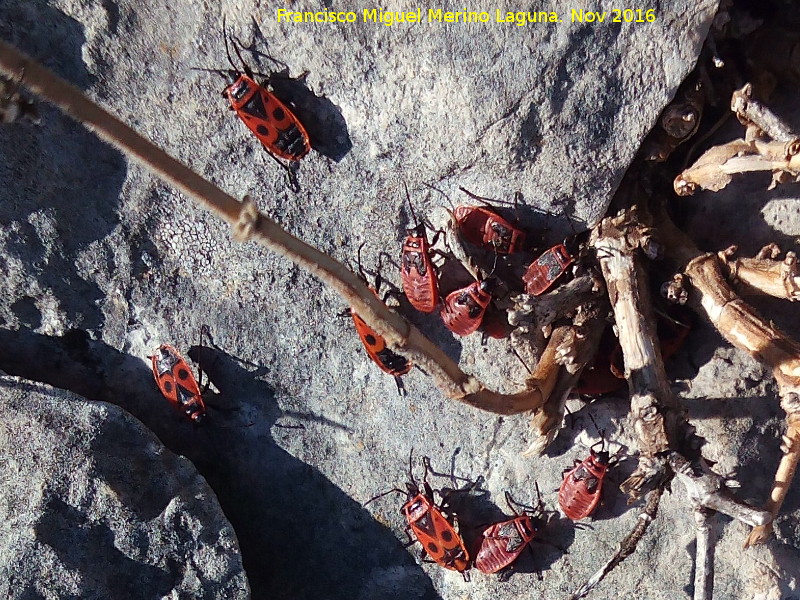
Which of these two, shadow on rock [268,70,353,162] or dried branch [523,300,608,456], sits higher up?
shadow on rock [268,70,353,162]

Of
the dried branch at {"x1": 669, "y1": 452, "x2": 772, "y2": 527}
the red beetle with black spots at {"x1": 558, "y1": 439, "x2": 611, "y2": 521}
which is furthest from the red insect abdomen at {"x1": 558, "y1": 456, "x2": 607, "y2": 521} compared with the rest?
the dried branch at {"x1": 669, "y1": 452, "x2": 772, "y2": 527}

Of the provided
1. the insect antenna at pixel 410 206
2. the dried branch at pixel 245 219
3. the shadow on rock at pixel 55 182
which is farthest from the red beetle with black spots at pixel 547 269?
the shadow on rock at pixel 55 182

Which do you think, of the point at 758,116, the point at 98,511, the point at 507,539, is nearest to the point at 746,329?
the point at 758,116

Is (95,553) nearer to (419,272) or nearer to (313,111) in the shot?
(419,272)

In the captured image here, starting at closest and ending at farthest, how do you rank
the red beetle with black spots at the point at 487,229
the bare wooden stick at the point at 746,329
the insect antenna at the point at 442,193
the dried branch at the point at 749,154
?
the dried branch at the point at 749,154 < the bare wooden stick at the point at 746,329 < the red beetle with black spots at the point at 487,229 < the insect antenna at the point at 442,193

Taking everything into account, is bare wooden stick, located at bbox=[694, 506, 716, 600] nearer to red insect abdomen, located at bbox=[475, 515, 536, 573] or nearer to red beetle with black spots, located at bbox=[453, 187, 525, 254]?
red insect abdomen, located at bbox=[475, 515, 536, 573]

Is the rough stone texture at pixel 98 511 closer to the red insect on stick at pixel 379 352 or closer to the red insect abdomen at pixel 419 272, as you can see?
the red insect on stick at pixel 379 352
